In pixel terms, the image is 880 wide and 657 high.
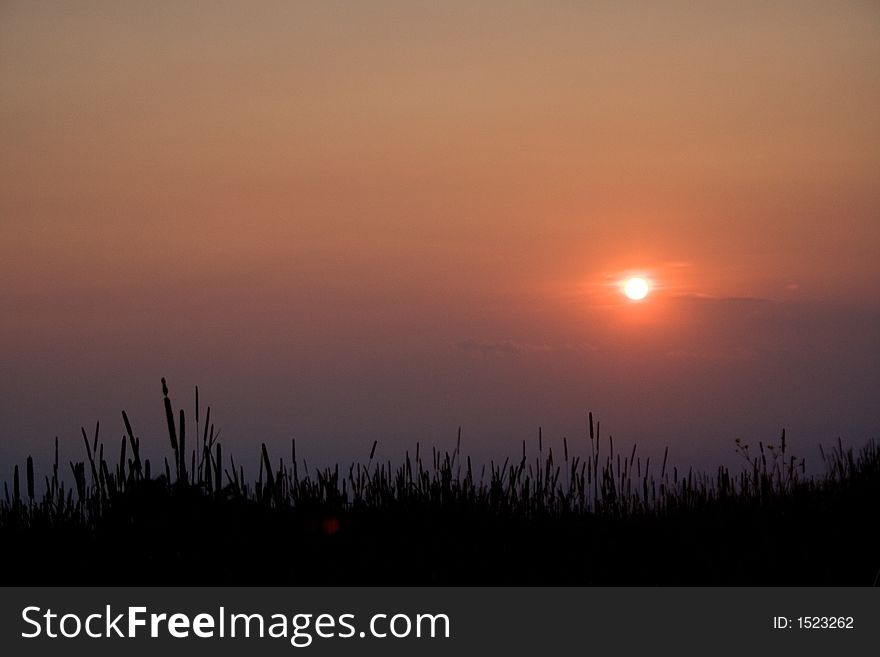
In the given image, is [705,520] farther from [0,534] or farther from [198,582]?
[0,534]

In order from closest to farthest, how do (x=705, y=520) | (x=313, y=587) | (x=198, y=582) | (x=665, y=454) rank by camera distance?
(x=313, y=587), (x=198, y=582), (x=705, y=520), (x=665, y=454)

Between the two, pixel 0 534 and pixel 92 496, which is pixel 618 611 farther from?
pixel 0 534

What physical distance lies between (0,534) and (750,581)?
18.5 ft

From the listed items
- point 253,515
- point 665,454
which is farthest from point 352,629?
point 665,454

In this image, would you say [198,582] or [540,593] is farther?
[198,582]

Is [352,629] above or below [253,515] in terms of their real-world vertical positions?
below

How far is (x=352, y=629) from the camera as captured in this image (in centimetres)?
602

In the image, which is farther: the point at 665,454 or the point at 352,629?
the point at 665,454

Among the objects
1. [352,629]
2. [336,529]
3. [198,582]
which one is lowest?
[352,629]

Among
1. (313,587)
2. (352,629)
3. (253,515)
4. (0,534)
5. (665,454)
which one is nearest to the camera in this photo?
(352,629)

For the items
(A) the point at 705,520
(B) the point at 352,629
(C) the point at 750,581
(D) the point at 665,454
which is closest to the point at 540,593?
(B) the point at 352,629

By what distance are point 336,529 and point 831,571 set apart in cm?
352

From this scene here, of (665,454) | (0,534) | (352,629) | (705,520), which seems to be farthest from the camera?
(665,454)

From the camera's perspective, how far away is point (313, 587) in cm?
664
